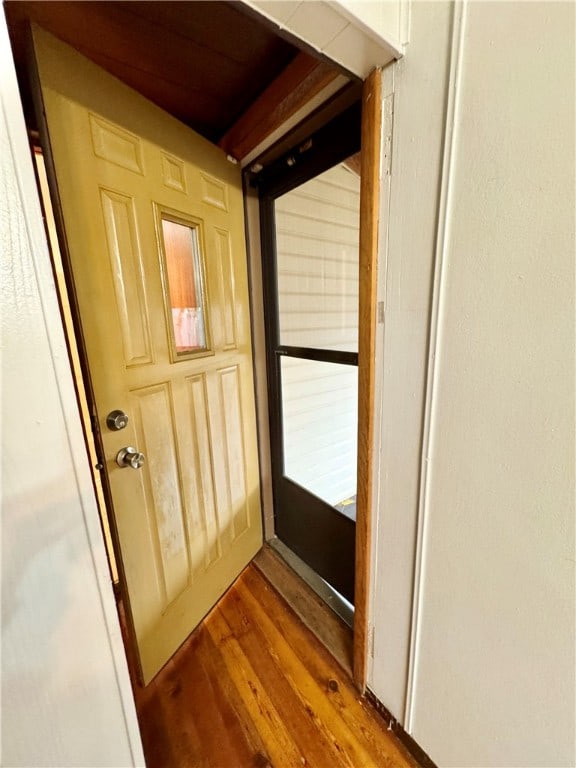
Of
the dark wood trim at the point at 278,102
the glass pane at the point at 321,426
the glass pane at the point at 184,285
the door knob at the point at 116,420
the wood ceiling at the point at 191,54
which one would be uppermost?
the wood ceiling at the point at 191,54

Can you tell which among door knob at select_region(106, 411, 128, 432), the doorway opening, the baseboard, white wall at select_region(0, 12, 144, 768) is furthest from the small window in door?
the baseboard

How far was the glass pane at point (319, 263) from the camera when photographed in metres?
1.58

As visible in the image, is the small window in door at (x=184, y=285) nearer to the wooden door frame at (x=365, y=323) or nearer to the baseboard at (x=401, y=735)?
the wooden door frame at (x=365, y=323)

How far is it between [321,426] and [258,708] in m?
1.28

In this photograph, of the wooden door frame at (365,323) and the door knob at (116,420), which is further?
the door knob at (116,420)

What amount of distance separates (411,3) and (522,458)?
1014mm

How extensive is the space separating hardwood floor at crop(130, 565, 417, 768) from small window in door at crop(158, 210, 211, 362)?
1.24 m

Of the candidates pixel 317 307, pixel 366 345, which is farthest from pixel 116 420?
pixel 317 307

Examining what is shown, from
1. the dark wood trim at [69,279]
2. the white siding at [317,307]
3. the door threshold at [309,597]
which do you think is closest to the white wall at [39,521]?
the dark wood trim at [69,279]

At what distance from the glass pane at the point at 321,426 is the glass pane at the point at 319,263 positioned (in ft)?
0.61

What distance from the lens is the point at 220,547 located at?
150 cm

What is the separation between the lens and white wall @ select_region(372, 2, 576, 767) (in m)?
0.55

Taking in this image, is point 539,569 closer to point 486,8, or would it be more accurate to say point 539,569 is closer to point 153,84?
point 486,8

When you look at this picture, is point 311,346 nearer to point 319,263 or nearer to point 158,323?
point 319,263
